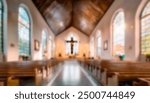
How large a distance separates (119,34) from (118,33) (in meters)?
0.20

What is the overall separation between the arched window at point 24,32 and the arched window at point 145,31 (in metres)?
5.95

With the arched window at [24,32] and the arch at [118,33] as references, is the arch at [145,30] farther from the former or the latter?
the arched window at [24,32]

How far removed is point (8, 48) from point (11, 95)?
19.4 feet

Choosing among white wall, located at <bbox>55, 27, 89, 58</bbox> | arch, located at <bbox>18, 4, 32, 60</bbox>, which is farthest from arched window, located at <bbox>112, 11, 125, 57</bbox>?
white wall, located at <bbox>55, 27, 89, 58</bbox>

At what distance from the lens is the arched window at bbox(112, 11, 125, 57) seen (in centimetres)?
995

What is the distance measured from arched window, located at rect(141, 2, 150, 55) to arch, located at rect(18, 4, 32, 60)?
5.94m

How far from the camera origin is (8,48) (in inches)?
285

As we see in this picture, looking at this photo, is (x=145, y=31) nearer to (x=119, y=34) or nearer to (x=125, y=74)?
(x=119, y=34)

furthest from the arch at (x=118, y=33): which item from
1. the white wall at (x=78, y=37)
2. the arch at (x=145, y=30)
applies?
the white wall at (x=78, y=37)

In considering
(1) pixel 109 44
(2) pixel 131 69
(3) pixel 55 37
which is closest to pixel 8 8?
(2) pixel 131 69

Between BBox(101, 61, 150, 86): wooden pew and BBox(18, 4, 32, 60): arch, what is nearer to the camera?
BBox(101, 61, 150, 86): wooden pew

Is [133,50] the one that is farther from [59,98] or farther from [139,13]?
[59,98]

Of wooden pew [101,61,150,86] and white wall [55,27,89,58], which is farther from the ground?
white wall [55,27,89,58]

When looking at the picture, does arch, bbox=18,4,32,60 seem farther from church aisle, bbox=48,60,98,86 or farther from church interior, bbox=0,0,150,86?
church aisle, bbox=48,60,98,86
